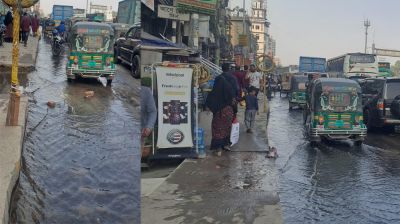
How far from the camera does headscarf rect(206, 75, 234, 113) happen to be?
9.06m

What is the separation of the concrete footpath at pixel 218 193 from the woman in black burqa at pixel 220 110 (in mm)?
294

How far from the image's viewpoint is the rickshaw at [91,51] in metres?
17.8

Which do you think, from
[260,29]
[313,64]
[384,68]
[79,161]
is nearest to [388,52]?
[313,64]

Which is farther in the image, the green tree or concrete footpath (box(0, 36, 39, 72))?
the green tree

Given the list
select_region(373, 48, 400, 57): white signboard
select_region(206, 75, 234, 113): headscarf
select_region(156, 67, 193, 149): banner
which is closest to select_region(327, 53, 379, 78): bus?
select_region(206, 75, 234, 113): headscarf

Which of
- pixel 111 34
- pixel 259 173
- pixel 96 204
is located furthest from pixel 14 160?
pixel 111 34

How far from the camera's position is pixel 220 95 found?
920cm

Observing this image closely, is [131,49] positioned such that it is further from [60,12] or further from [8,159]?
[60,12]

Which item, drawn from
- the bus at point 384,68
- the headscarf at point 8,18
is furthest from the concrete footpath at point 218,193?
the bus at point 384,68

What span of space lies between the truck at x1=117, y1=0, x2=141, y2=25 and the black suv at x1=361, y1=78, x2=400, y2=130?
16401mm

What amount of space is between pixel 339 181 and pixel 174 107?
3.34 meters

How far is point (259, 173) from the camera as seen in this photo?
832 centimetres

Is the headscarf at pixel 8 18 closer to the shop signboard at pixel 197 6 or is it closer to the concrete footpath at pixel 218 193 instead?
the shop signboard at pixel 197 6

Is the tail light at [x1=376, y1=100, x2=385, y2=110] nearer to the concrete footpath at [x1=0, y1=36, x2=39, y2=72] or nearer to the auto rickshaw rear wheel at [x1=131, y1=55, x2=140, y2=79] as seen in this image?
the auto rickshaw rear wheel at [x1=131, y1=55, x2=140, y2=79]
